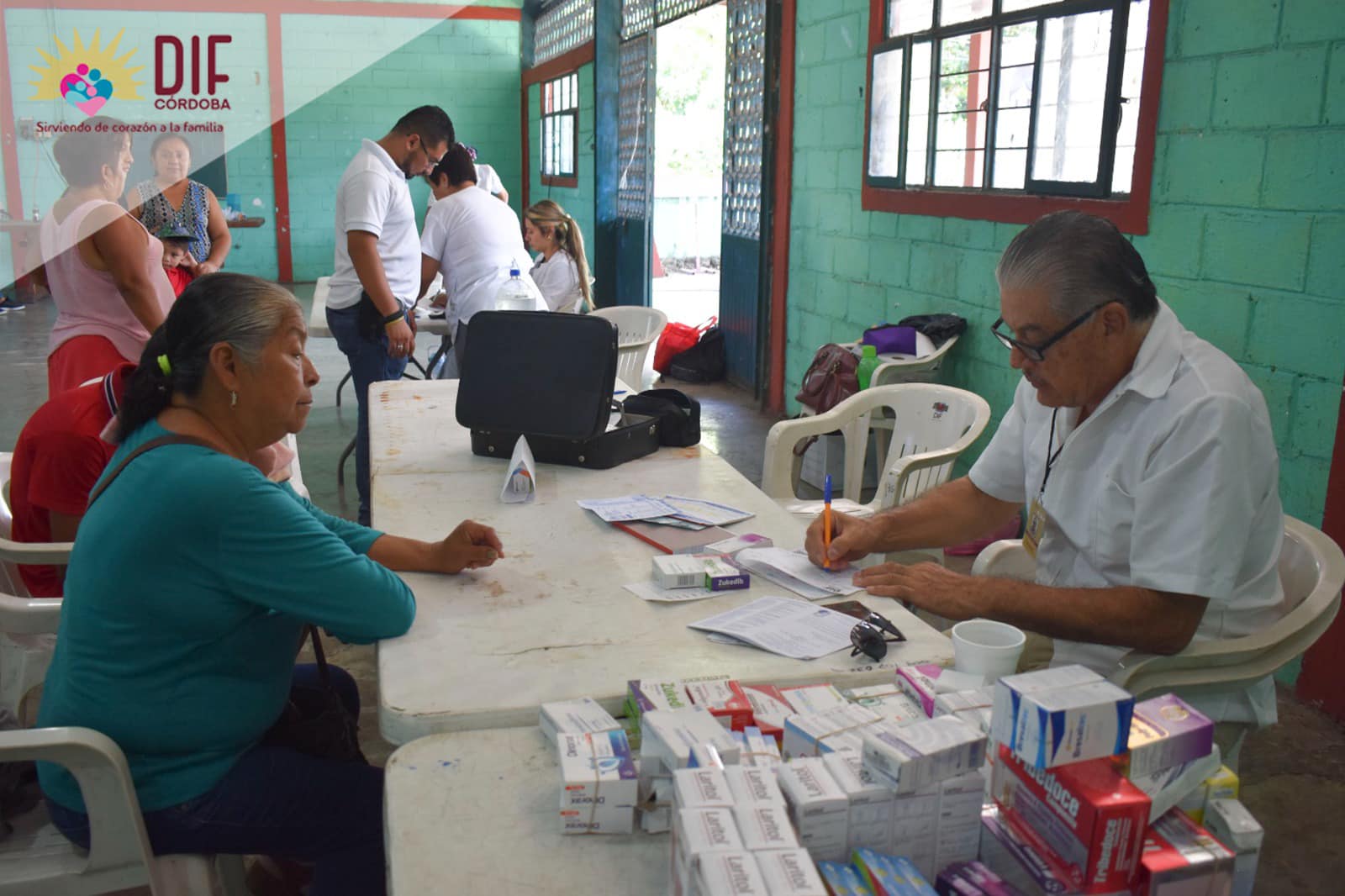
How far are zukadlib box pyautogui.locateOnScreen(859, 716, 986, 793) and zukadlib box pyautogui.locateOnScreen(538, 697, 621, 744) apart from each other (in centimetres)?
35

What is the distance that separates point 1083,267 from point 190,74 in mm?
12974

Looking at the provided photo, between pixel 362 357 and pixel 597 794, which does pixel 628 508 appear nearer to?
pixel 597 794

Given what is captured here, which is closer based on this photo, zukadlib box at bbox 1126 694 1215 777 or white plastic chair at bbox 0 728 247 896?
zukadlib box at bbox 1126 694 1215 777

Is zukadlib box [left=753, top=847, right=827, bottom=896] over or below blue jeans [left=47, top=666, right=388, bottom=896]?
over

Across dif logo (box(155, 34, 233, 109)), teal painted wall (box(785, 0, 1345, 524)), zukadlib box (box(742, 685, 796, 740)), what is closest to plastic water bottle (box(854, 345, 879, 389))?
teal painted wall (box(785, 0, 1345, 524))

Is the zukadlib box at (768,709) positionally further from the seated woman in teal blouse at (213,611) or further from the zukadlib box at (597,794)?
the seated woman in teal blouse at (213,611)

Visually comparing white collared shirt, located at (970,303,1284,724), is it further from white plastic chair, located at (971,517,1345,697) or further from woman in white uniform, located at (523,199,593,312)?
woman in white uniform, located at (523,199,593,312)

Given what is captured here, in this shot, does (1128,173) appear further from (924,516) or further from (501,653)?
(501,653)

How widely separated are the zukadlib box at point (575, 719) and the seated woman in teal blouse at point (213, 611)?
1.23ft

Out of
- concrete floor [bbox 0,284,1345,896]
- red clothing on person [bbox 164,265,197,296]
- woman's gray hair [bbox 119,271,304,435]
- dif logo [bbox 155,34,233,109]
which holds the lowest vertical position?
concrete floor [bbox 0,284,1345,896]

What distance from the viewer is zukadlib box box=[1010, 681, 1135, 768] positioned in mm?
916

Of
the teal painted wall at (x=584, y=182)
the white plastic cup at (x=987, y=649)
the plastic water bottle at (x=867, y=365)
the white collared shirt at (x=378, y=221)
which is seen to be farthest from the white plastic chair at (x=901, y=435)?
the teal painted wall at (x=584, y=182)

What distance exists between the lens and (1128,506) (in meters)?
1.78

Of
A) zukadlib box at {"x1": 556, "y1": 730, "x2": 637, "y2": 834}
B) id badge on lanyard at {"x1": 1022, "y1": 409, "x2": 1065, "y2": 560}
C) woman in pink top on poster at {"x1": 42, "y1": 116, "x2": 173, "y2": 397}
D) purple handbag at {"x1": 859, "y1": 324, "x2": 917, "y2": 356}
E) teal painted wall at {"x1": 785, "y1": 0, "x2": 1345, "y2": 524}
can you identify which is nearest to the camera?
zukadlib box at {"x1": 556, "y1": 730, "x2": 637, "y2": 834}
